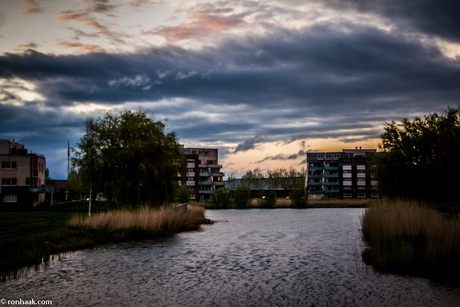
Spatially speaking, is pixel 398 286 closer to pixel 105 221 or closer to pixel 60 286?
pixel 60 286

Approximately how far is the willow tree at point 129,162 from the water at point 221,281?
37.1 feet

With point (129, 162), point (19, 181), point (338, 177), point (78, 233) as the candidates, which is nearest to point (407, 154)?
point (129, 162)

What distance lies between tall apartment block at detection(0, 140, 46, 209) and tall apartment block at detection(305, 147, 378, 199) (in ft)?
344

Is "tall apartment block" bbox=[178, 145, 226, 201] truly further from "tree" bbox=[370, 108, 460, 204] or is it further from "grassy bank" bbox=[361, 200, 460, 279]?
"grassy bank" bbox=[361, 200, 460, 279]

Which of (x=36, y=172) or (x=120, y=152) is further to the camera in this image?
(x=36, y=172)

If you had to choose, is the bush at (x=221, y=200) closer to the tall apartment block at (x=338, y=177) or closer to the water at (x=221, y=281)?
the tall apartment block at (x=338, y=177)

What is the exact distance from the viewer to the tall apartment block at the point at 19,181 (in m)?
88.2

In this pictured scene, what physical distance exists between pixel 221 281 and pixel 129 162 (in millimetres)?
21992

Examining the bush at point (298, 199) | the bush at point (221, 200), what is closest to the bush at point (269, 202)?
the bush at point (298, 199)

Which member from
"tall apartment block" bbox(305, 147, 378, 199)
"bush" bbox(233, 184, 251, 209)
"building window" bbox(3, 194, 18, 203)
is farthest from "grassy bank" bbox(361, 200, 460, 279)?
"tall apartment block" bbox(305, 147, 378, 199)

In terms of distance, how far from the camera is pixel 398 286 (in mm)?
14836

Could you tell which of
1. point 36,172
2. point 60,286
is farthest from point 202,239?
point 36,172

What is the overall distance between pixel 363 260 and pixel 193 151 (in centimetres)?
15417

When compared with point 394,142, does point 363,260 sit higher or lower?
lower
